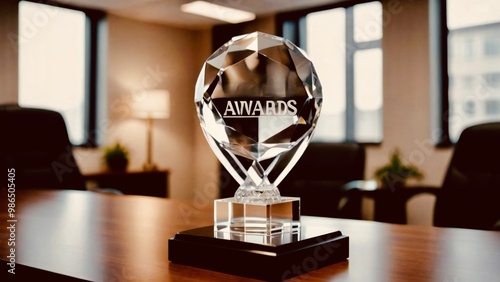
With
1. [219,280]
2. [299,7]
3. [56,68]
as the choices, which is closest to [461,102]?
[299,7]

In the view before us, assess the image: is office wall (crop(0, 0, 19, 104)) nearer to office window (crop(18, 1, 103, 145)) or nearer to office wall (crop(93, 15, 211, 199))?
office window (crop(18, 1, 103, 145))

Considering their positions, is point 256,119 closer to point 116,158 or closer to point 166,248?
point 166,248

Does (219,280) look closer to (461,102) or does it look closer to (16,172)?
(16,172)

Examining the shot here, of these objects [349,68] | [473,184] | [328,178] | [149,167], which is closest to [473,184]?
[473,184]

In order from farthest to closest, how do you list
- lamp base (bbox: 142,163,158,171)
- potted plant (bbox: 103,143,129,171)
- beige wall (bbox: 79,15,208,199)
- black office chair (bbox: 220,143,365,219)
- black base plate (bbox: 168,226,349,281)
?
1. beige wall (bbox: 79,15,208,199)
2. lamp base (bbox: 142,163,158,171)
3. potted plant (bbox: 103,143,129,171)
4. black office chair (bbox: 220,143,365,219)
5. black base plate (bbox: 168,226,349,281)

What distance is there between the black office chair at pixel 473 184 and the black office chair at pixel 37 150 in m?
1.83

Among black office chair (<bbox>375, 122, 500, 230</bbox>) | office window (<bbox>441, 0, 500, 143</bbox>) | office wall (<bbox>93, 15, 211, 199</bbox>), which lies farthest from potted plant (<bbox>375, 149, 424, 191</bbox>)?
office wall (<bbox>93, 15, 211, 199</bbox>)

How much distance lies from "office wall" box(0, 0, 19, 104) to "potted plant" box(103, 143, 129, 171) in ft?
3.58

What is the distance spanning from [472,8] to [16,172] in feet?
13.6

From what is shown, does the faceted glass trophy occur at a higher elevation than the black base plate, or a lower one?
higher

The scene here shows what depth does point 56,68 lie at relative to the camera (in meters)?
5.33

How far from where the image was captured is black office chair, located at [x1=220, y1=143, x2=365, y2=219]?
116 inches

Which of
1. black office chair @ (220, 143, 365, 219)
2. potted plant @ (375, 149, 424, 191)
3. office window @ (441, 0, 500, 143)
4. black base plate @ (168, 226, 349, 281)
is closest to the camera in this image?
black base plate @ (168, 226, 349, 281)

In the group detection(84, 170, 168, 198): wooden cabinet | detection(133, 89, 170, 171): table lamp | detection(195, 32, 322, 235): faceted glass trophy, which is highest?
detection(133, 89, 170, 171): table lamp
